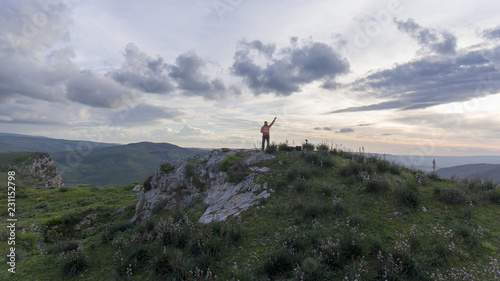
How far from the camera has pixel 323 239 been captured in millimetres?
6785

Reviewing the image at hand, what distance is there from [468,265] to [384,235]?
184 centimetres

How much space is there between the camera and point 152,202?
13.6 meters

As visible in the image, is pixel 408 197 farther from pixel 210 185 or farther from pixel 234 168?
pixel 210 185

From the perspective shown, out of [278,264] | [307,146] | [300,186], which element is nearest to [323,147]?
[307,146]

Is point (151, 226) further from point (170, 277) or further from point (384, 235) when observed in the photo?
point (384, 235)

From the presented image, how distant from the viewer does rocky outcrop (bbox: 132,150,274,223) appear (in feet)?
35.7

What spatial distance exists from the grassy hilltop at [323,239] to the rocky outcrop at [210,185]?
0.74 m

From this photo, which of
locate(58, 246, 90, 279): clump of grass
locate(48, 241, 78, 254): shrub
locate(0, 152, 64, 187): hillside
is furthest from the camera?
locate(0, 152, 64, 187): hillside

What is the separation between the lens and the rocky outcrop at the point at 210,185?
428 inches

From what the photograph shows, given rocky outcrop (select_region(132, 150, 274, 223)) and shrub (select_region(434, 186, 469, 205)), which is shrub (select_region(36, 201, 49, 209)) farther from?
shrub (select_region(434, 186, 469, 205))

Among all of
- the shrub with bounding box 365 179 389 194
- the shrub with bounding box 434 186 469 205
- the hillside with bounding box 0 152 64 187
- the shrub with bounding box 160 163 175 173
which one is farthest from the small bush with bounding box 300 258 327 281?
the hillside with bounding box 0 152 64 187

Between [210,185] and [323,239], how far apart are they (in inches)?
321

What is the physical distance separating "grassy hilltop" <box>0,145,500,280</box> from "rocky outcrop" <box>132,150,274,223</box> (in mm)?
735

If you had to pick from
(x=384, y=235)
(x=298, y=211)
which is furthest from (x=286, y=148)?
(x=384, y=235)
